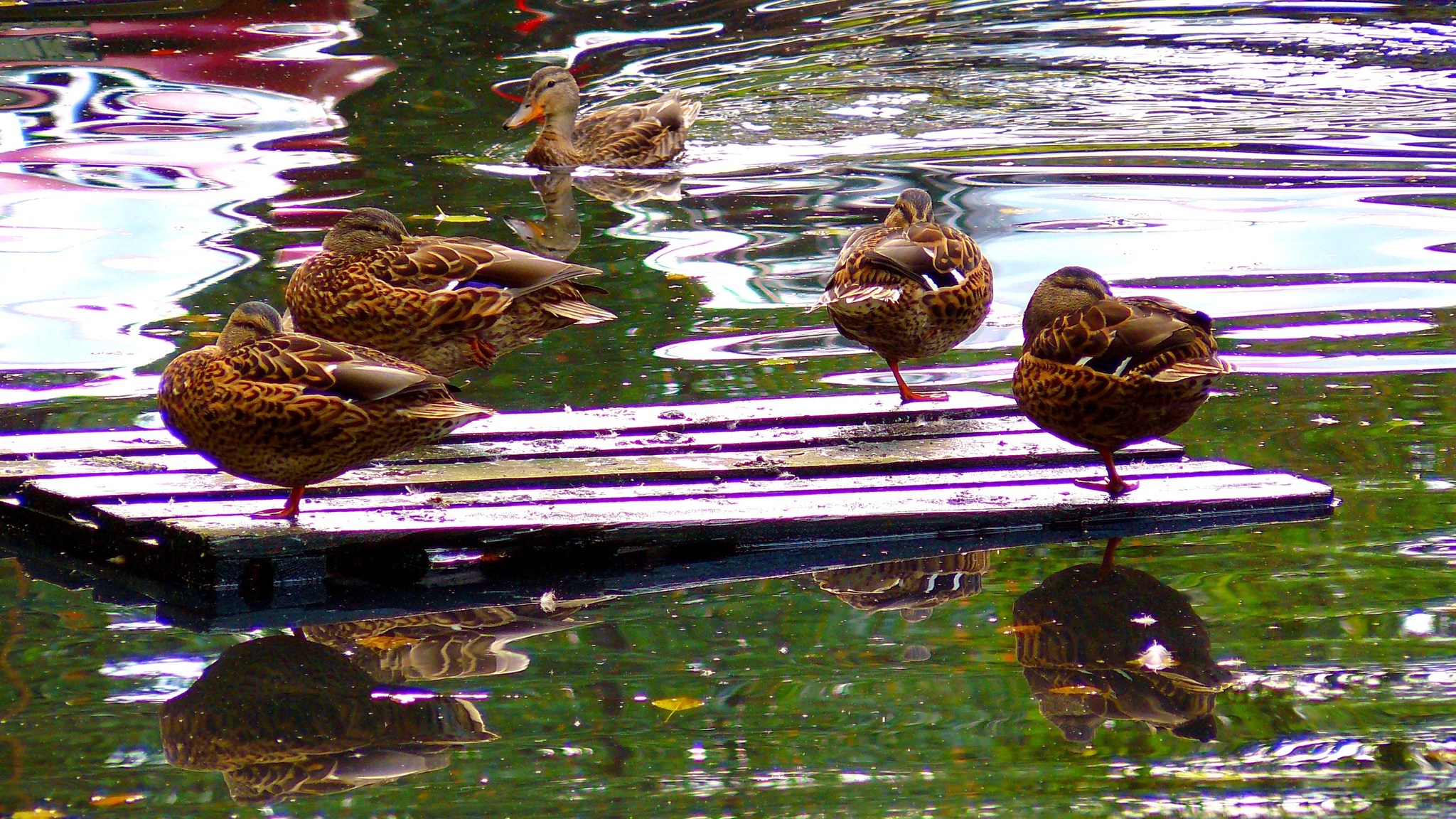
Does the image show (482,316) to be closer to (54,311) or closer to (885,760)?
(54,311)

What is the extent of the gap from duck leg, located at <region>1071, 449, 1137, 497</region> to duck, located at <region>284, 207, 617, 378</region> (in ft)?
7.01

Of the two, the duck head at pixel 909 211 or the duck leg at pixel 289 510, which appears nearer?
the duck leg at pixel 289 510

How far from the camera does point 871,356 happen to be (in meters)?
7.65

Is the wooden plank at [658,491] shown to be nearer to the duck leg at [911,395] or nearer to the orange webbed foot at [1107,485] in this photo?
the orange webbed foot at [1107,485]

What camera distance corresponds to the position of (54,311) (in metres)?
7.82

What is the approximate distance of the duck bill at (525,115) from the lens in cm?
1157

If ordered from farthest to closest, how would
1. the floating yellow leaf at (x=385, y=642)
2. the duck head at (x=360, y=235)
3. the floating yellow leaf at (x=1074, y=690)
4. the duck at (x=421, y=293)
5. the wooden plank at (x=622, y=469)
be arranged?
the duck head at (x=360, y=235), the duck at (x=421, y=293), the wooden plank at (x=622, y=469), the floating yellow leaf at (x=385, y=642), the floating yellow leaf at (x=1074, y=690)

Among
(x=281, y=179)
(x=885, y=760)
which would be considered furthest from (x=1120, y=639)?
(x=281, y=179)

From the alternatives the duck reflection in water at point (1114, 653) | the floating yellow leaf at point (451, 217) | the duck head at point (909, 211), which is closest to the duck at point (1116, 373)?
the duck reflection in water at point (1114, 653)

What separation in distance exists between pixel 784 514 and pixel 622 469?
2.13 feet

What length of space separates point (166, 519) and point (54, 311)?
336 centimetres

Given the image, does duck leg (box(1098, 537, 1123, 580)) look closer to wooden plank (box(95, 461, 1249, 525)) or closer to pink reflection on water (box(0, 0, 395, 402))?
wooden plank (box(95, 461, 1249, 525))

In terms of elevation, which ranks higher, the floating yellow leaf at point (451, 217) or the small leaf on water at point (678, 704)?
the small leaf on water at point (678, 704)

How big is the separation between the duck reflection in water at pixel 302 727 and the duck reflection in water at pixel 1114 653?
147 cm
